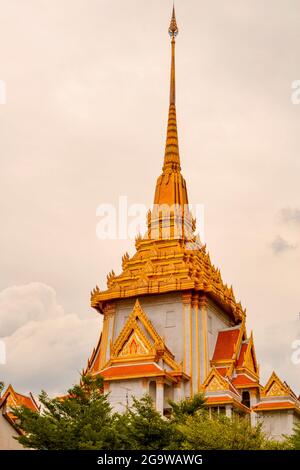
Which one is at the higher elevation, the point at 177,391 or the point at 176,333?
the point at 176,333

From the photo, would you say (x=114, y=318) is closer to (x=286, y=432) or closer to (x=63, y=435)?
(x=286, y=432)

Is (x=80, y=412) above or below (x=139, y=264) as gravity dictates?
below

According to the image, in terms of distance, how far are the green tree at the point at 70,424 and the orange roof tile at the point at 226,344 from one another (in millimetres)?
17052

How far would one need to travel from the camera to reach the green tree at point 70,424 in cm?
2681

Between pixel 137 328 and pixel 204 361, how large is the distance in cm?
456

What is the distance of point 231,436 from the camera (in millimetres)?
25469

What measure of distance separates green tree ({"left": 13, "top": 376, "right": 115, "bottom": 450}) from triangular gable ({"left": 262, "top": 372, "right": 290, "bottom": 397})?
46.9ft

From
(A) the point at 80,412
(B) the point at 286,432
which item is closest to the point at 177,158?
(B) the point at 286,432

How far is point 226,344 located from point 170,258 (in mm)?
6749

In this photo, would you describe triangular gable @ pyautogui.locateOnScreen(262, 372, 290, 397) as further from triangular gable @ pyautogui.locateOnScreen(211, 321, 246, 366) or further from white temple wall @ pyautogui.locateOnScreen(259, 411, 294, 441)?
triangular gable @ pyautogui.locateOnScreen(211, 321, 246, 366)

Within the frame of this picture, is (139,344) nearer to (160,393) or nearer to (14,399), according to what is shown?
(160,393)

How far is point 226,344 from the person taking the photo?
45969 millimetres

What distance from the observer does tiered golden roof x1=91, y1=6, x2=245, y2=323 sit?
4600 centimetres

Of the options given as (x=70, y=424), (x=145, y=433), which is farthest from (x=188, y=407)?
(x=70, y=424)
